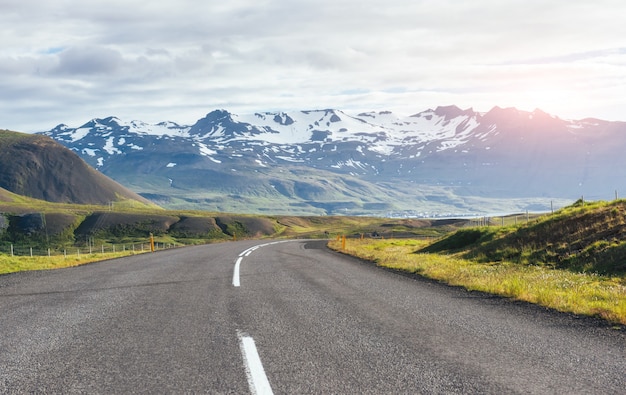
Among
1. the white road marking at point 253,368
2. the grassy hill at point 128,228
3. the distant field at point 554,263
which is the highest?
the white road marking at point 253,368

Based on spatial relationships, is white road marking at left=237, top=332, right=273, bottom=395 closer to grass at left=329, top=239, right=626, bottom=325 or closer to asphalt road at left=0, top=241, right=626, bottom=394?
asphalt road at left=0, top=241, right=626, bottom=394

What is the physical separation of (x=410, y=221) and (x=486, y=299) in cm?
17617

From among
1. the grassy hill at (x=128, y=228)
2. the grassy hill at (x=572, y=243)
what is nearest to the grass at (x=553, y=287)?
the grassy hill at (x=572, y=243)

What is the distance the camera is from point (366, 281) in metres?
16.1

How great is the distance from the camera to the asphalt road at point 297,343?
621 centimetres

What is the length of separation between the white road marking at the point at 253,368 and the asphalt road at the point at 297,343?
2cm

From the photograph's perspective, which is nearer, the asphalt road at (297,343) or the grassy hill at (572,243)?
the asphalt road at (297,343)

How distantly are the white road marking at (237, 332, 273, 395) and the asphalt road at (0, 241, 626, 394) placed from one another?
25mm

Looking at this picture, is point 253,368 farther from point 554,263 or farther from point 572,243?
point 572,243

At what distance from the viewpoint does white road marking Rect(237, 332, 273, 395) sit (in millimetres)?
5953

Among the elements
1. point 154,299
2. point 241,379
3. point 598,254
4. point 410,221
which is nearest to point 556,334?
point 241,379

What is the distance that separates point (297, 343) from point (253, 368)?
1.41m

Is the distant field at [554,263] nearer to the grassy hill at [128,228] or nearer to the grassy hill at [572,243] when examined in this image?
the grassy hill at [572,243]

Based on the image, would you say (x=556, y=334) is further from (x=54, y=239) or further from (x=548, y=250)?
(x=54, y=239)
